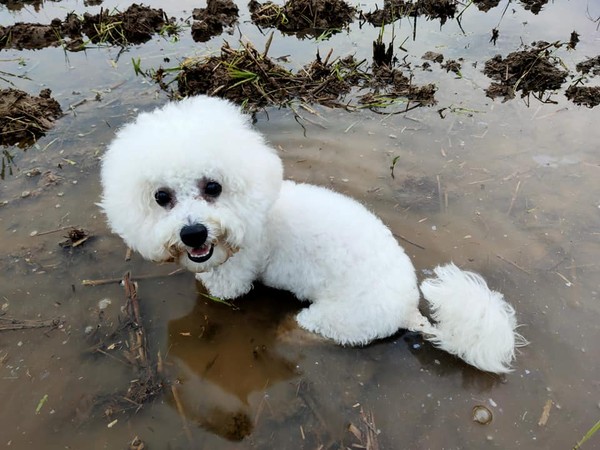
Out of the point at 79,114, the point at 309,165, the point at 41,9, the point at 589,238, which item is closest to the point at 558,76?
the point at 589,238

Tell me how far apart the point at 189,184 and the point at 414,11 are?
5.83 metres

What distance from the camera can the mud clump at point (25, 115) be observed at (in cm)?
460

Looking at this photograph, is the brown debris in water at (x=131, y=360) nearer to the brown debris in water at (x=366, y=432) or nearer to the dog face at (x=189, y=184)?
the dog face at (x=189, y=184)

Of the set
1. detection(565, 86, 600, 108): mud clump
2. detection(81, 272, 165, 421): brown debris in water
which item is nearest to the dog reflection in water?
detection(81, 272, 165, 421): brown debris in water

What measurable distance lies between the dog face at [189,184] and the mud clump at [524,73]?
12.4ft

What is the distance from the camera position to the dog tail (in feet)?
7.65

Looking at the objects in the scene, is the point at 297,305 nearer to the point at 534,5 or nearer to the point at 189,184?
the point at 189,184

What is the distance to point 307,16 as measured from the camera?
639cm

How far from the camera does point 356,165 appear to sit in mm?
4195

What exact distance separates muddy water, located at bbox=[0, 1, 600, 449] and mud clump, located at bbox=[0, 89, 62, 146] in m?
0.16

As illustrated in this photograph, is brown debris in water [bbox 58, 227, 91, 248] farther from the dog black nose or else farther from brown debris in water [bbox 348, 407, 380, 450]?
brown debris in water [bbox 348, 407, 380, 450]

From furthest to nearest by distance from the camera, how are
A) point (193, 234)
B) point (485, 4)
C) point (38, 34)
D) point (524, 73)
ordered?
1. point (485, 4)
2. point (38, 34)
3. point (524, 73)
4. point (193, 234)

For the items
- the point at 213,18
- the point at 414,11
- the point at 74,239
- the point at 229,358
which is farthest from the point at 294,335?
the point at 414,11

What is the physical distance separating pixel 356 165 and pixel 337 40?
2.81 m
